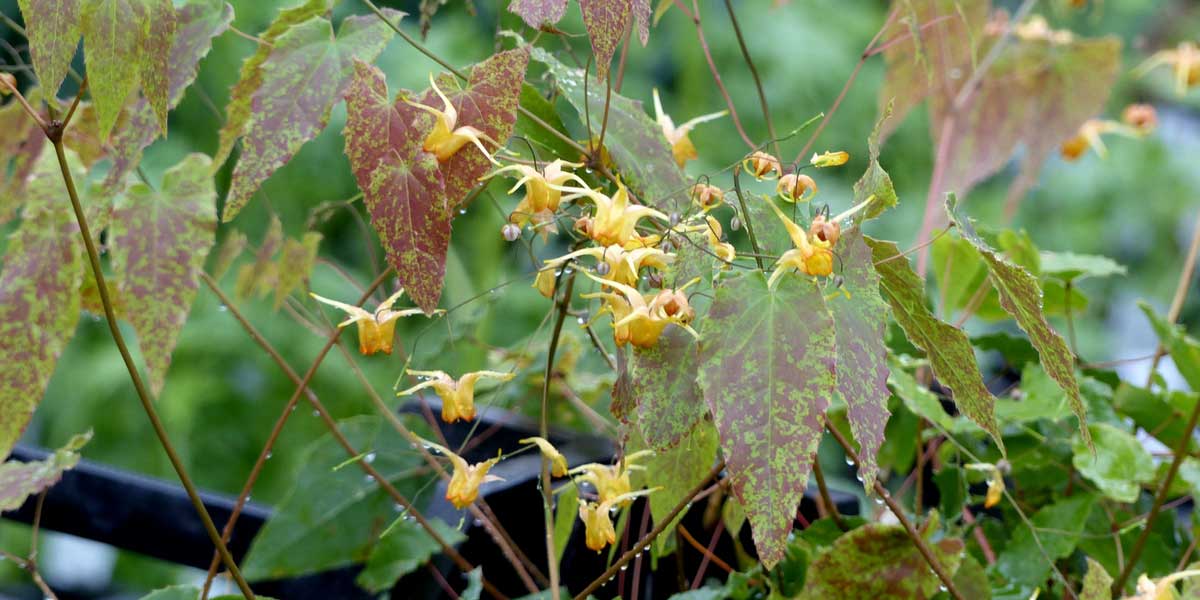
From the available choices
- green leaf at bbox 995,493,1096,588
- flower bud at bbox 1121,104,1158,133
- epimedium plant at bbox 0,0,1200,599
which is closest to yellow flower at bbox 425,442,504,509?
epimedium plant at bbox 0,0,1200,599

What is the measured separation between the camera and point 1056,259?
0.49 metres

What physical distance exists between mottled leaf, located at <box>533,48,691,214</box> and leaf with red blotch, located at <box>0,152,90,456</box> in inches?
6.9

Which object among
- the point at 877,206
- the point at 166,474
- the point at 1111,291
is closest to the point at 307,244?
the point at 877,206

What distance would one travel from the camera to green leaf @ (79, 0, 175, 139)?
274mm

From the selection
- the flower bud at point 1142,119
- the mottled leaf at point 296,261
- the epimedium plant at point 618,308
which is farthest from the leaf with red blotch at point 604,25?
the flower bud at point 1142,119

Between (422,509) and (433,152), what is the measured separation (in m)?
0.28

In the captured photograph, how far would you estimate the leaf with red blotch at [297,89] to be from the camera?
27cm

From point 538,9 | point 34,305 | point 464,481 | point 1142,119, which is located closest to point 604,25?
point 538,9

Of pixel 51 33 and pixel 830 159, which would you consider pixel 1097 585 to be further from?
pixel 51 33

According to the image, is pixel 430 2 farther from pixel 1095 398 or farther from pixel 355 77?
pixel 1095 398

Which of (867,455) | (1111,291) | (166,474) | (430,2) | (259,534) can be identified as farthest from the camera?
(1111,291)

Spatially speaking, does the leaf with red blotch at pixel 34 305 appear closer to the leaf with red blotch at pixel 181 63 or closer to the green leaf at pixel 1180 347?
the leaf with red blotch at pixel 181 63

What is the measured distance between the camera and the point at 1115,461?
41 centimetres

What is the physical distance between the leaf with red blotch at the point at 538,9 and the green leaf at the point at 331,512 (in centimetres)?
25
